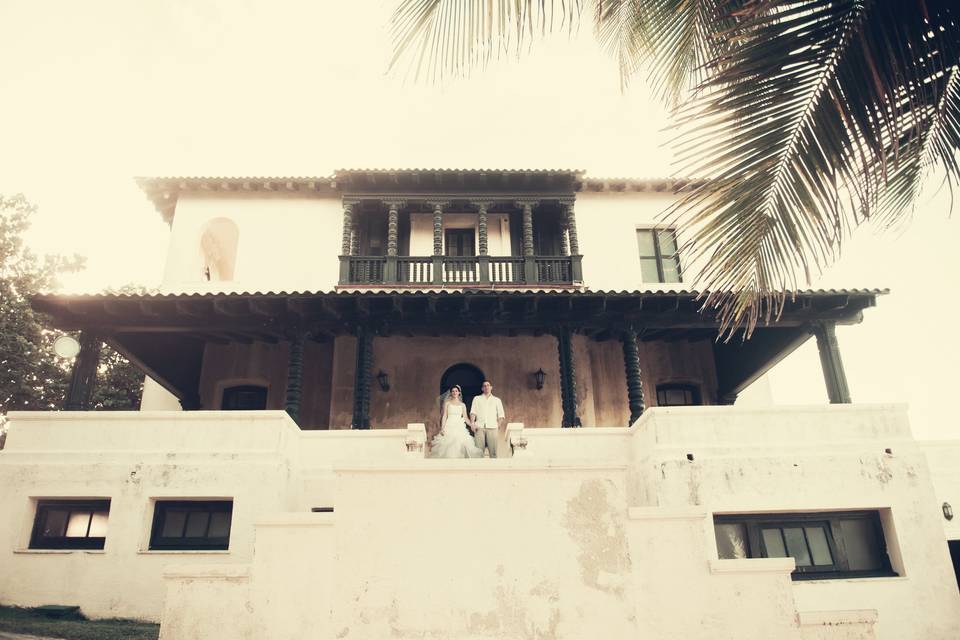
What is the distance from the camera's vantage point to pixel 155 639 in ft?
23.7

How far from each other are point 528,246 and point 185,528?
962 centimetres

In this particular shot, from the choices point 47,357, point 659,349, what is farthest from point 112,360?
point 659,349

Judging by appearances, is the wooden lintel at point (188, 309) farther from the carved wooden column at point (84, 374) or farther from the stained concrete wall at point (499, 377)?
the stained concrete wall at point (499, 377)

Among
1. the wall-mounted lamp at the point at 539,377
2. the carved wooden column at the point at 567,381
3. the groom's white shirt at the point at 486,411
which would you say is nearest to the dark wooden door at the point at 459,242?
the wall-mounted lamp at the point at 539,377

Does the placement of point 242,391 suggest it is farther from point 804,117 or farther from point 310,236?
point 804,117

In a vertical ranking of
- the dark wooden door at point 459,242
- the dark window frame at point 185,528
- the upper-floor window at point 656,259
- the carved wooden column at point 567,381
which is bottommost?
the dark window frame at point 185,528

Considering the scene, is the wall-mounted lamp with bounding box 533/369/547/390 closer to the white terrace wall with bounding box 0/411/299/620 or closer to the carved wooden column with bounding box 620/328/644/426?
the carved wooden column with bounding box 620/328/644/426

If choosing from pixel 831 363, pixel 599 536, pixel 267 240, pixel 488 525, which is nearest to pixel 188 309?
pixel 267 240

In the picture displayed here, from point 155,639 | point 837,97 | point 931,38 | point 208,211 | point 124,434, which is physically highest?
point 208,211

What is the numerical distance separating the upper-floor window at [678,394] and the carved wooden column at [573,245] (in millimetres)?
3328

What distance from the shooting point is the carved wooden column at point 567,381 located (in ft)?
40.2

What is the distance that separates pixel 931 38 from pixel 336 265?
13.7 m

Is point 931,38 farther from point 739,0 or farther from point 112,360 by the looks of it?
point 112,360

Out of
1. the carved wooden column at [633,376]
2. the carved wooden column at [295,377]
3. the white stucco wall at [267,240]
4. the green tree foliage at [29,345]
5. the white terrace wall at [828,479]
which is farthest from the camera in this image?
the green tree foliage at [29,345]
